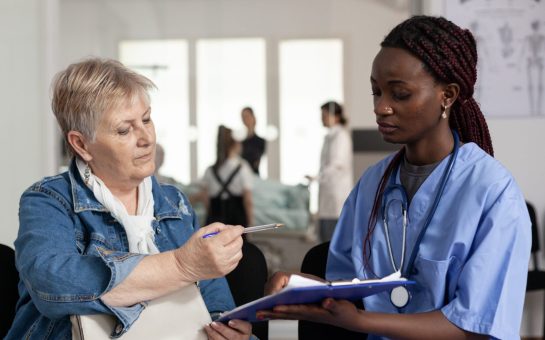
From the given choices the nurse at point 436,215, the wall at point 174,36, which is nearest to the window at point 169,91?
the wall at point 174,36

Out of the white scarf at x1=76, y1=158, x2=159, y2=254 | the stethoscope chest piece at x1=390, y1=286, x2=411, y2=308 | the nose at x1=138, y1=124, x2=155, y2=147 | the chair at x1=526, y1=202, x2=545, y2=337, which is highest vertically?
the nose at x1=138, y1=124, x2=155, y2=147

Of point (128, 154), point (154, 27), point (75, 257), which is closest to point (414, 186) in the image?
point (128, 154)

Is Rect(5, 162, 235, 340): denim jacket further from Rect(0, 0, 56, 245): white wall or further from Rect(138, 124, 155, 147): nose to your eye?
Rect(0, 0, 56, 245): white wall

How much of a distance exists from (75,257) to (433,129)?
819mm

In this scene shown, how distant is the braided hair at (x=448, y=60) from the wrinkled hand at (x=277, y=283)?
0.20m

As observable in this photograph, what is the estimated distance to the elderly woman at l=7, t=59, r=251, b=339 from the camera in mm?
1630

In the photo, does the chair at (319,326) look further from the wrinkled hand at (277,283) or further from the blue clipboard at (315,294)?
the blue clipboard at (315,294)

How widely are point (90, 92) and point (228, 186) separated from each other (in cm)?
303

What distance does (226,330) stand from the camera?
1741 mm

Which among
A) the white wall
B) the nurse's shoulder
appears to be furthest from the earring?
the white wall

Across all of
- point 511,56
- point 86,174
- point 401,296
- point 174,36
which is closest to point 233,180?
point 174,36

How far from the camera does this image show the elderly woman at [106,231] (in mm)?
1630

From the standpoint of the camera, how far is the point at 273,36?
4805 millimetres

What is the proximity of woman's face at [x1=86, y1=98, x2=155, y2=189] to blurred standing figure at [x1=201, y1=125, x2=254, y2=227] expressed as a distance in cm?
290
